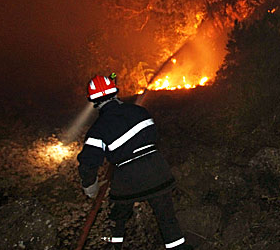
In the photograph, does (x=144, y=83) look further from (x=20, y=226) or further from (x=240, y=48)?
(x=20, y=226)

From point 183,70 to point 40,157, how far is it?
11769mm

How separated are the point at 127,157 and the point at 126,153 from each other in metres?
0.06

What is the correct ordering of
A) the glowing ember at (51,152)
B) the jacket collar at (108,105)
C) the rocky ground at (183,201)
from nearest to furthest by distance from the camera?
the jacket collar at (108,105), the rocky ground at (183,201), the glowing ember at (51,152)

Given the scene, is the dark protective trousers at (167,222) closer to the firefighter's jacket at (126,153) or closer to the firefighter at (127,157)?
the firefighter at (127,157)

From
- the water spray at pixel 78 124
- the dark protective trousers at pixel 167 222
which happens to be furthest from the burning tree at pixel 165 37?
the dark protective trousers at pixel 167 222

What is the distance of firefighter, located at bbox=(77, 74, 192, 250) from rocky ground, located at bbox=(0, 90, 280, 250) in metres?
0.93

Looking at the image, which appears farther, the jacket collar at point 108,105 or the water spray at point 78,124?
the water spray at point 78,124

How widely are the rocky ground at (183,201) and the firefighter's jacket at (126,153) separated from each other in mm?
1292

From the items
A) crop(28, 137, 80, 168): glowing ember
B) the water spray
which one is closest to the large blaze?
the water spray

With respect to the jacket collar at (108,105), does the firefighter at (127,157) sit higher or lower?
lower

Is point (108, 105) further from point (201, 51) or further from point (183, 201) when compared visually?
point (201, 51)

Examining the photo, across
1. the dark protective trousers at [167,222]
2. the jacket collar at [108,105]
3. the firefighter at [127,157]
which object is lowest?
the dark protective trousers at [167,222]

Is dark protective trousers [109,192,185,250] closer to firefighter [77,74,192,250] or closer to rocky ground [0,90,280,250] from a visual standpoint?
firefighter [77,74,192,250]

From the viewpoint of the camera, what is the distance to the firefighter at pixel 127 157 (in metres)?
3.20
